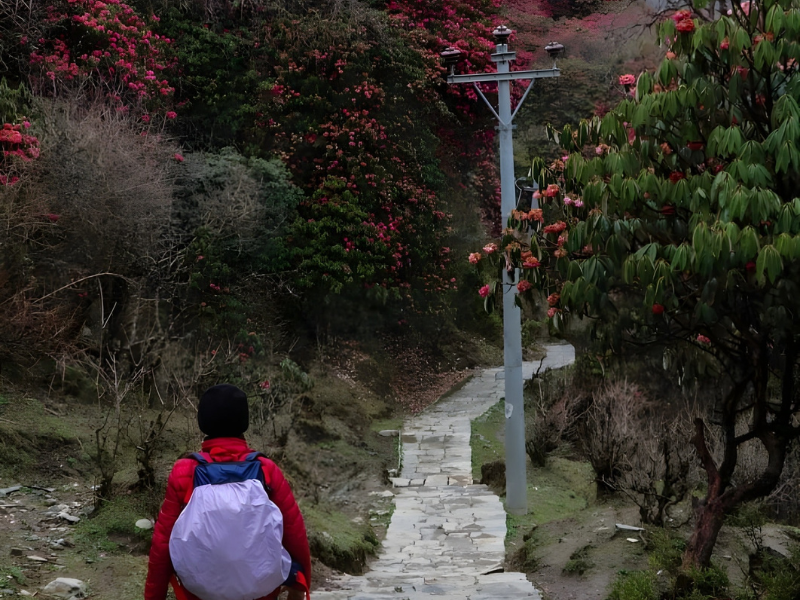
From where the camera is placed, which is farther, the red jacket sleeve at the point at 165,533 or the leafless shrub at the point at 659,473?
the leafless shrub at the point at 659,473

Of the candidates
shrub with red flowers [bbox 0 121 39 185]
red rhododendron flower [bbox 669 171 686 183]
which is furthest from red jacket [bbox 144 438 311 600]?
shrub with red flowers [bbox 0 121 39 185]

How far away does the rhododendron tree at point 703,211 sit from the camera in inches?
188

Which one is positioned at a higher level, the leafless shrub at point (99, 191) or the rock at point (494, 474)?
the leafless shrub at point (99, 191)

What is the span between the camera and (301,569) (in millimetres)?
3891

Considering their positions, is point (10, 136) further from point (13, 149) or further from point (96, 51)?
point (96, 51)

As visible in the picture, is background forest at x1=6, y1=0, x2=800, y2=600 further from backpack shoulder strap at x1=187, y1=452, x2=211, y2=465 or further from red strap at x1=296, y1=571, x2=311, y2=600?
backpack shoulder strap at x1=187, y1=452, x2=211, y2=465

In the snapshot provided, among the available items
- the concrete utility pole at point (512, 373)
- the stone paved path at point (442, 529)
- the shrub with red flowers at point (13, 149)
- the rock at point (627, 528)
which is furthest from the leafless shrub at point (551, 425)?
the shrub with red flowers at point (13, 149)

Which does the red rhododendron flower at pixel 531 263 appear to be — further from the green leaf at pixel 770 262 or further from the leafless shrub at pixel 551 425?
the leafless shrub at pixel 551 425

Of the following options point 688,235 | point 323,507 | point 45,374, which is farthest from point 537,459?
point 688,235

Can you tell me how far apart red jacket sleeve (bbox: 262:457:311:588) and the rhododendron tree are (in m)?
2.30

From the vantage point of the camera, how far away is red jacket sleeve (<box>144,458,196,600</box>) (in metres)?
3.68

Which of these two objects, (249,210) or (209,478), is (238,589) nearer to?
(209,478)

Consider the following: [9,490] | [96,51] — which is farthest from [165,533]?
[96,51]

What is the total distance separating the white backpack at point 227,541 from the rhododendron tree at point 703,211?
2.51 m
